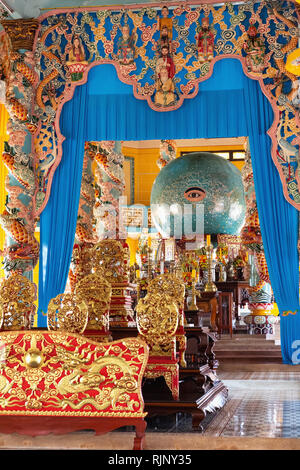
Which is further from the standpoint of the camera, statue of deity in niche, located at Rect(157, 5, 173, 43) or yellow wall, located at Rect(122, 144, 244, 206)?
yellow wall, located at Rect(122, 144, 244, 206)

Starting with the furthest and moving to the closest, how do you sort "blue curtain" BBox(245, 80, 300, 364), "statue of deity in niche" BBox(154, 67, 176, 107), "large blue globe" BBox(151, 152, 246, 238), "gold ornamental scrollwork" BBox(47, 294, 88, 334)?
"large blue globe" BBox(151, 152, 246, 238)
"statue of deity in niche" BBox(154, 67, 176, 107)
"blue curtain" BBox(245, 80, 300, 364)
"gold ornamental scrollwork" BBox(47, 294, 88, 334)

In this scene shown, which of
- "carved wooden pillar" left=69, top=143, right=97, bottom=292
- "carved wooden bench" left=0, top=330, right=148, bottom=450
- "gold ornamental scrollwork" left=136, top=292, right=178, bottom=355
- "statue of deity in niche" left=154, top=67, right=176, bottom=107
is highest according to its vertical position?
"statue of deity in niche" left=154, top=67, right=176, bottom=107

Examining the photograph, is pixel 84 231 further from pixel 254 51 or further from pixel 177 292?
pixel 177 292

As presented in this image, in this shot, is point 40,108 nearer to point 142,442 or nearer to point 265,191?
point 265,191

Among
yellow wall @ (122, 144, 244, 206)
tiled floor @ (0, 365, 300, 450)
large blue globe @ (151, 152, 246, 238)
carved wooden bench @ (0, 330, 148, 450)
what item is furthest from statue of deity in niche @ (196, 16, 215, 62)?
yellow wall @ (122, 144, 244, 206)

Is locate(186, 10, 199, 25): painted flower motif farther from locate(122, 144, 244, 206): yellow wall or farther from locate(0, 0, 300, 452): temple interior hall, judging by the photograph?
locate(122, 144, 244, 206): yellow wall

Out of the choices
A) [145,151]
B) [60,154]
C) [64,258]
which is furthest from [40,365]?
[145,151]

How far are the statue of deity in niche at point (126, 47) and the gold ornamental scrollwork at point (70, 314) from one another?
436 cm

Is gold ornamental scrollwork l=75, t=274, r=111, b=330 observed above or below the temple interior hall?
below

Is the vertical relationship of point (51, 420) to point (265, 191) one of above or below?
below

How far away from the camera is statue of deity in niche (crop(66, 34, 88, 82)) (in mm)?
8039

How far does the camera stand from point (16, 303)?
4836 millimetres

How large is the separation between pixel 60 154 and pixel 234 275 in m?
3.63

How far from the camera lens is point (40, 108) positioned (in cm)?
812
